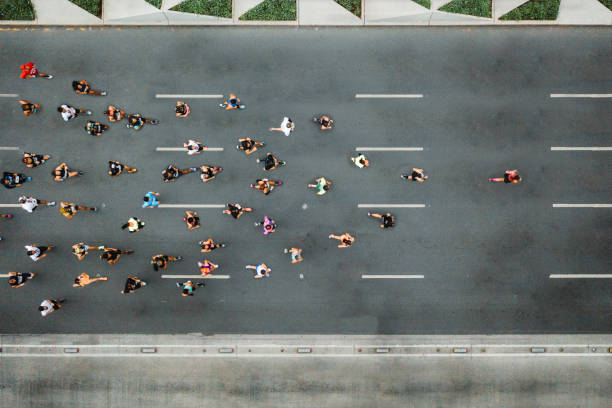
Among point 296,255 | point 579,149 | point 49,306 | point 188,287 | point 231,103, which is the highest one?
point 231,103

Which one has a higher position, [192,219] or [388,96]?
[388,96]

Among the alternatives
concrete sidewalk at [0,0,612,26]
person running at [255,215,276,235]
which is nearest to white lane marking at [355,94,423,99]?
concrete sidewalk at [0,0,612,26]

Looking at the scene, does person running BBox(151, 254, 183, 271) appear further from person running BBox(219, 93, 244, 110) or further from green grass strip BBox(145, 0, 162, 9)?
green grass strip BBox(145, 0, 162, 9)

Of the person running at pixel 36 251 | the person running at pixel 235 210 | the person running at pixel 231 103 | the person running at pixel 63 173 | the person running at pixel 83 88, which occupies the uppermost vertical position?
the person running at pixel 83 88

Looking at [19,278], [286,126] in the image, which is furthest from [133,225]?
[286,126]

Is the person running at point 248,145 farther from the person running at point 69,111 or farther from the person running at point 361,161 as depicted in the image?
the person running at point 69,111

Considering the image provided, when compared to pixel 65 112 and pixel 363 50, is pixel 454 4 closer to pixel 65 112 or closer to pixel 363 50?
pixel 363 50

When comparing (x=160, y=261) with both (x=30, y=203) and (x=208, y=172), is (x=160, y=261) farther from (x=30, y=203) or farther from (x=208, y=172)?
(x=30, y=203)

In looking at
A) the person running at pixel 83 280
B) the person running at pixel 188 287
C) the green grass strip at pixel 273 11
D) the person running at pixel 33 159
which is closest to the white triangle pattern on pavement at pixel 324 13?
the green grass strip at pixel 273 11
